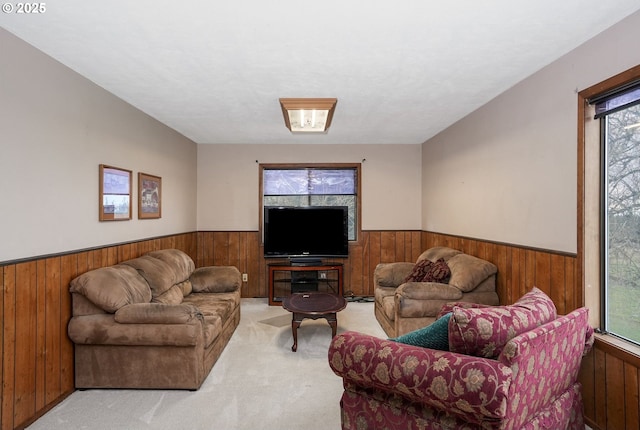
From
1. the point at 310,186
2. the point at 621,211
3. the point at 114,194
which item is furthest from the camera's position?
the point at 310,186

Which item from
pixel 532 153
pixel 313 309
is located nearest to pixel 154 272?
pixel 313 309

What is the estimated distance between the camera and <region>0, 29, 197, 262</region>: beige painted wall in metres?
2.09

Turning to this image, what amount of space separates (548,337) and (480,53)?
1.95m

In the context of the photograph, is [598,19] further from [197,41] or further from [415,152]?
[415,152]

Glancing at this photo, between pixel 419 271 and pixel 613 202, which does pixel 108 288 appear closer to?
pixel 419 271

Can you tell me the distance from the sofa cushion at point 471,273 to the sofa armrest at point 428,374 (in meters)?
1.92

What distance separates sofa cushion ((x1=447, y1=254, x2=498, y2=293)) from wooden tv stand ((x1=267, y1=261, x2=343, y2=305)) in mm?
2084

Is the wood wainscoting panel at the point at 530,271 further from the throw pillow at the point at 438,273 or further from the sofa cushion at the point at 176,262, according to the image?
the sofa cushion at the point at 176,262

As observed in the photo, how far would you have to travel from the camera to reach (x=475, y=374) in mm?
1314

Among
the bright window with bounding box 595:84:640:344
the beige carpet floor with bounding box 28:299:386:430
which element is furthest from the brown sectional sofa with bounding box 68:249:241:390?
the bright window with bounding box 595:84:640:344

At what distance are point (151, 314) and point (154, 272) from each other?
74 cm

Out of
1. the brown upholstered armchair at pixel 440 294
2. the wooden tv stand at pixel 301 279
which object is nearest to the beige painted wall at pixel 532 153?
the brown upholstered armchair at pixel 440 294

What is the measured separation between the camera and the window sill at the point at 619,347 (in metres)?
1.88

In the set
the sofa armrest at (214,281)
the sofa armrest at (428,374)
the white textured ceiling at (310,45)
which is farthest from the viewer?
the sofa armrest at (214,281)
